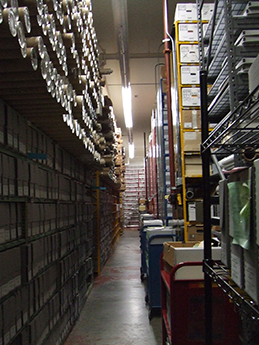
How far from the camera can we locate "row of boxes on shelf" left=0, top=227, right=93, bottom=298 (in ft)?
7.47

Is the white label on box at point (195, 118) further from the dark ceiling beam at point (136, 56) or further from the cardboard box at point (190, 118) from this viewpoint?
the dark ceiling beam at point (136, 56)

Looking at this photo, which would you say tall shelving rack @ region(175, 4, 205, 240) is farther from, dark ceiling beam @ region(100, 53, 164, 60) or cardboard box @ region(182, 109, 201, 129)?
dark ceiling beam @ region(100, 53, 164, 60)

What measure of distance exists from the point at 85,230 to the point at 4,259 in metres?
3.53

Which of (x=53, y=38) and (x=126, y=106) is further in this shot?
(x=126, y=106)

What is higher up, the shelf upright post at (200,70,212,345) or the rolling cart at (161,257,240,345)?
the shelf upright post at (200,70,212,345)

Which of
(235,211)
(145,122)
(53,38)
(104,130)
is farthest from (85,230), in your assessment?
(145,122)

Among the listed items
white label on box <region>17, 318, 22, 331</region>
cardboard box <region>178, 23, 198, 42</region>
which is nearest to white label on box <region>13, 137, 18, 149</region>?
white label on box <region>17, 318, 22, 331</region>

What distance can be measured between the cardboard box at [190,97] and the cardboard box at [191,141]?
0.43 meters

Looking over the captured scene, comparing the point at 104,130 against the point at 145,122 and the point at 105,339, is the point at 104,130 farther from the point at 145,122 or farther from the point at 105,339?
the point at 145,122

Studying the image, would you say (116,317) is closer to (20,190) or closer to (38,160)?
(38,160)

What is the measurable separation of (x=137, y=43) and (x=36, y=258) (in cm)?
642

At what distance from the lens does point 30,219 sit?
2.77m

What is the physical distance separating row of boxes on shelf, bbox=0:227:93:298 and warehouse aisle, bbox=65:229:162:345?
2.53 ft

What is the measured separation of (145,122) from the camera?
15.0m
